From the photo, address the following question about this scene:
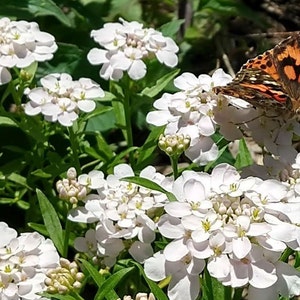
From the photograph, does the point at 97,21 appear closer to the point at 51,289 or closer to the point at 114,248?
the point at 114,248

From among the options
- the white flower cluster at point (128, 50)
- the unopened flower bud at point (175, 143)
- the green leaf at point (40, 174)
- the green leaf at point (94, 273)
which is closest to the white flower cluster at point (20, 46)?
the white flower cluster at point (128, 50)

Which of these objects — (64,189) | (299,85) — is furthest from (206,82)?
(64,189)

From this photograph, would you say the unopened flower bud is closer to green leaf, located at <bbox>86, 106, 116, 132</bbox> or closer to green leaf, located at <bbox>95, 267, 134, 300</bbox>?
green leaf, located at <bbox>95, 267, 134, 300</bbox>

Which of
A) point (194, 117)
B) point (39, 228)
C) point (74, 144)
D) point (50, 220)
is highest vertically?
point (194, 117)

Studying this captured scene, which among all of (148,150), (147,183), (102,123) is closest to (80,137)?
(148,150)

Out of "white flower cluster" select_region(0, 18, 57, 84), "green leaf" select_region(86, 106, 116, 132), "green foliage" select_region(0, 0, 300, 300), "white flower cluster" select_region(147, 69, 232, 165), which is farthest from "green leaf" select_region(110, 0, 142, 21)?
"white flower cluster" select_region(147, 69, 232, 165)

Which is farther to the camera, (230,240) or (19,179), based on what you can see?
(19,179)

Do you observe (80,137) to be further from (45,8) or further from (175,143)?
(175,143)
